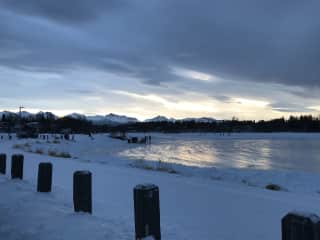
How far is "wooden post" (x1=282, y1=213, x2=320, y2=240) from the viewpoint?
8.57 feet

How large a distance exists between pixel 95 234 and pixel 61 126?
11851 centimetres

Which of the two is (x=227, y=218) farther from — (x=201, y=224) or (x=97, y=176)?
(x=97, y=176)

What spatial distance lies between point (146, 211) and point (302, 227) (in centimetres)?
182

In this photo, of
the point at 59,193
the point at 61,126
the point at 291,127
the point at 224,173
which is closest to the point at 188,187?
the point at 59,193

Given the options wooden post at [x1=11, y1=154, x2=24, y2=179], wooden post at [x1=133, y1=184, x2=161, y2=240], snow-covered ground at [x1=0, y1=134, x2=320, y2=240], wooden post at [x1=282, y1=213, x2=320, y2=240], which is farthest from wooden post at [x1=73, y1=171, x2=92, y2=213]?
wooden post at [x1=11, y1=154, x2=24, y2=179]

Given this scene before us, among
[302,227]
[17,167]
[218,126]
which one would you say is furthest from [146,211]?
[218,126]

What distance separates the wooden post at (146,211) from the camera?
12.8 feet

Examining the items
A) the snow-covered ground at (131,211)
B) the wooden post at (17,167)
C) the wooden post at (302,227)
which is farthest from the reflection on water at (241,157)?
the wooden post at (302,227)

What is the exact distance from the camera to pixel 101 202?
6211 millimetres

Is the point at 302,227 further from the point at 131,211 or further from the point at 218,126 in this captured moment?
the point at 218,126

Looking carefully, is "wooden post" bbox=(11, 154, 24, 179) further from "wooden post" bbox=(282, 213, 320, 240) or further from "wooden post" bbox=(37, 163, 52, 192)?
"wooden post" bbox=(282, 213, 320, 240)

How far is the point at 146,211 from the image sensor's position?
3.90 metres

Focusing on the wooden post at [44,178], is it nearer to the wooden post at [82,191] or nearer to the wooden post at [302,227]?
the wooden post at [82,191]

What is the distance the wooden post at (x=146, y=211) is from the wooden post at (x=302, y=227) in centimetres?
165
